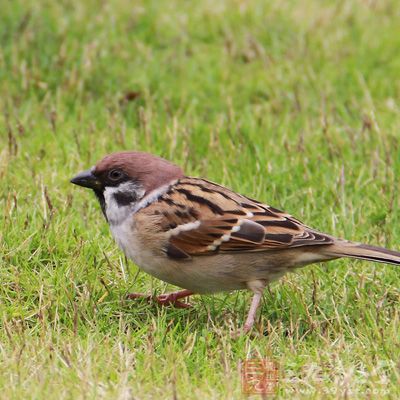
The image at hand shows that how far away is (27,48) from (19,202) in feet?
7.98

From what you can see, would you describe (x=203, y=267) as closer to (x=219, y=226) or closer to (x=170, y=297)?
(x=219, y=226)

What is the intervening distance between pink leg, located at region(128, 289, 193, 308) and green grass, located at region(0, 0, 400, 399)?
0.05 meters

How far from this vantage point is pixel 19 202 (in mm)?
6188

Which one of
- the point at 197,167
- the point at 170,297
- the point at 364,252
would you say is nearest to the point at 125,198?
the point at 170,297

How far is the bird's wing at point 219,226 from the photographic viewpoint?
5082 millimetres

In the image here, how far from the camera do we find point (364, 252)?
16.6 feet

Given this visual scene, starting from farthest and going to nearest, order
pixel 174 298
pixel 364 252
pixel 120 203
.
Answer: pixel 174 298
pixel 120 203
pixel 364 252

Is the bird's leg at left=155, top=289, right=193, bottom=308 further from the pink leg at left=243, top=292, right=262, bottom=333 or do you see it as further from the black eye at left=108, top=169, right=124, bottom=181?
the black eye at left=108, top=169, right=124, bottom=181

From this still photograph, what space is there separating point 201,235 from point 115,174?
57 cm

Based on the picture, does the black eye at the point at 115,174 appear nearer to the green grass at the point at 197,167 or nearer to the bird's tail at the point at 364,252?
the green grass at the point at 197,167

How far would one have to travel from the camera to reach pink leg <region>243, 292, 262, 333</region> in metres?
4.96

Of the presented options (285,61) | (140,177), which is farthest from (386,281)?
(285,61)

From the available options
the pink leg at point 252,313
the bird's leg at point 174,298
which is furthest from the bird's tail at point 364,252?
the bird's leg at point 174,298

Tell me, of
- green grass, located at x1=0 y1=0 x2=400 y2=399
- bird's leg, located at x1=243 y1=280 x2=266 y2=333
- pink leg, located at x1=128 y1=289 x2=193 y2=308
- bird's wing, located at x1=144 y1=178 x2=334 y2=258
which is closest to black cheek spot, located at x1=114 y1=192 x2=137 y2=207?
bird's wing, located at x1=144 y1=178 x2=334 y2=258
